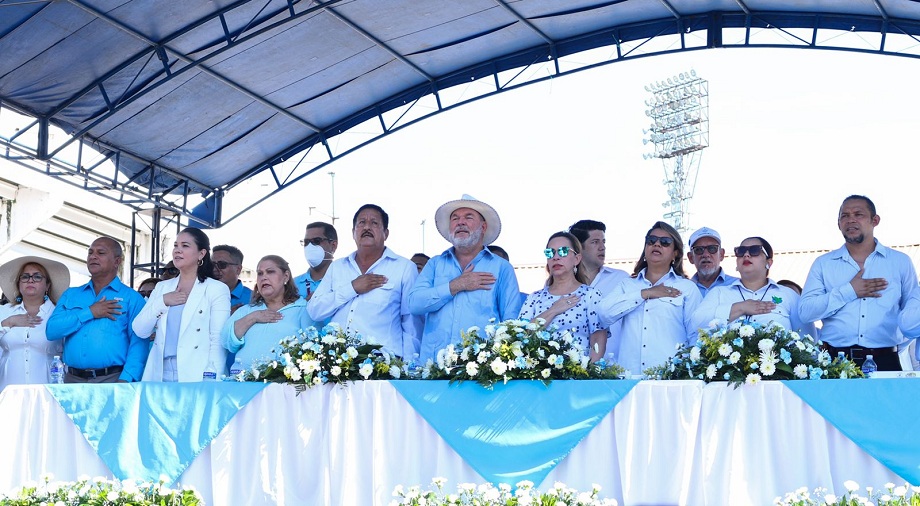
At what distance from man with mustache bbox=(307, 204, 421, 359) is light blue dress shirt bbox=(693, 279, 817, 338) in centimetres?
154

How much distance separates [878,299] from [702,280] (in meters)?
0.93

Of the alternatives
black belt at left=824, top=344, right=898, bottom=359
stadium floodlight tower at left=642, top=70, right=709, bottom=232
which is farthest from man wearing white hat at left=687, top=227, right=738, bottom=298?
stadium floodlight tower at left=642, top=70, right=709, bottom=232

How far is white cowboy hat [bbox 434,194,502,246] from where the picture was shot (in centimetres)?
562

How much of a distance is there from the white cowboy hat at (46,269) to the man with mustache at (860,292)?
171 inches

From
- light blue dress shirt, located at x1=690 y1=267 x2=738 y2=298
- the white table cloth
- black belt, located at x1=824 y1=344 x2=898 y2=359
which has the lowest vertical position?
the white table cloth

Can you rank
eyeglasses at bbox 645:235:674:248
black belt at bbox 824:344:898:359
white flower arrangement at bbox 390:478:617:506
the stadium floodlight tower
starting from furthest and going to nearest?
1. the stadium floodlight tower
2. eyeglasses at bbox 645:235:674:248
3. black belt at bbox 824:344:898:359
4. white flower arrangement at bbox 390:478:617:506

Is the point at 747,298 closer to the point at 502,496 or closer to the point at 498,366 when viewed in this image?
the point at 498,366

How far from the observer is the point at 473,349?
4273mm

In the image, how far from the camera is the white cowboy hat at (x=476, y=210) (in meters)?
5.62

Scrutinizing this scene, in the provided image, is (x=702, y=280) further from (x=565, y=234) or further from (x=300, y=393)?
(x=300, y=393)

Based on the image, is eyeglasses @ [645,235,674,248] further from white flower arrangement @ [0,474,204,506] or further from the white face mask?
white flower arrangement @ [0,474,204,506]

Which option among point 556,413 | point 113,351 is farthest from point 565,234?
point 113,351

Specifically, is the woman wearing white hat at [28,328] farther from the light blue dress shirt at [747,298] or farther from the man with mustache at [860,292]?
the man with mustache at [860,292]

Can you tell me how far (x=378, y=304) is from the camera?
214 inches
